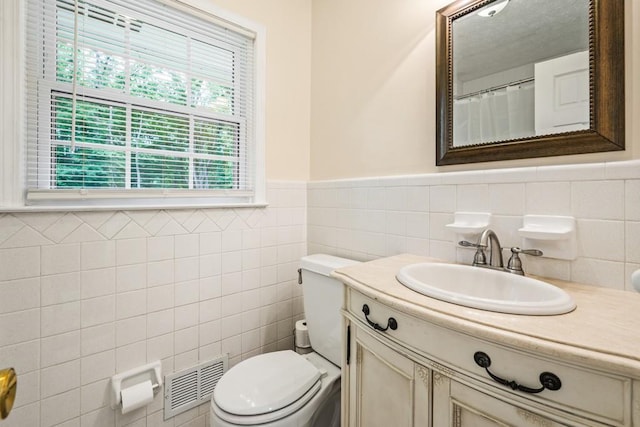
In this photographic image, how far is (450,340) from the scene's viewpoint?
2.14 feet

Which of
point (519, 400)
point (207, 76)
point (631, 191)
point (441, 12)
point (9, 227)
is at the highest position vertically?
point (441, 12)

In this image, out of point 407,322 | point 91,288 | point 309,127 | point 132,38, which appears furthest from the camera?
point 309,127

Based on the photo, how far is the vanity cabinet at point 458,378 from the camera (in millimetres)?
490

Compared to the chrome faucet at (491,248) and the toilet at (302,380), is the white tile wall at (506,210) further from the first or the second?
the toilet at (302,380)

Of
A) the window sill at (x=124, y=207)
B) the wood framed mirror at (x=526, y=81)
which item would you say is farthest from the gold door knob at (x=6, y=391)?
the wood framed mirror at (x=526, y=81)

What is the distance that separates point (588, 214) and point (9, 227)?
1.92m

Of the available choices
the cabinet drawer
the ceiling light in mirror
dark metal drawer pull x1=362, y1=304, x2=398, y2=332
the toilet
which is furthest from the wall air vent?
the ceiling light in mirror

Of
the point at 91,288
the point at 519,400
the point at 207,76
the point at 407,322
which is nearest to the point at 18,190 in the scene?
the point at 91,288

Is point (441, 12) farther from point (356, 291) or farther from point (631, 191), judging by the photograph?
point (356, 291)

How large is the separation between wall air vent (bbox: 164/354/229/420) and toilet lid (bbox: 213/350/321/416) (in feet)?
1.02

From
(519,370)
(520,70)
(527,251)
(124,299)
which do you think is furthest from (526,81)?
(124,299)

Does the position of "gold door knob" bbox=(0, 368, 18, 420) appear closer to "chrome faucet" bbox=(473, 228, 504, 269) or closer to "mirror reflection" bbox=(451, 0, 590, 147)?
"chrome faucet" bbox=(473, 228, 504, 269)

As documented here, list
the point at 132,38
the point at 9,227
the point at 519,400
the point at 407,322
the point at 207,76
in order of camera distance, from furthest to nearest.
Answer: the point at 207,76
the point at 132,38
the point at 9,227
the point at 407,322
the point at 519,400

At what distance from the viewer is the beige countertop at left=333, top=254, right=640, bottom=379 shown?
482mm
